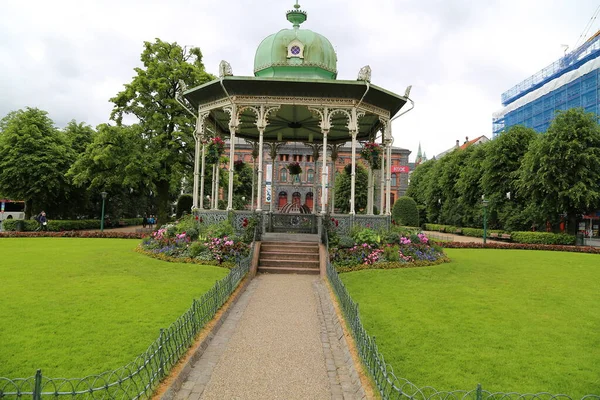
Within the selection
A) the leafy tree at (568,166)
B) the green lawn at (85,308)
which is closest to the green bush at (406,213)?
the leafy tree at (568,166)

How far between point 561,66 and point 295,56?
43.2 m

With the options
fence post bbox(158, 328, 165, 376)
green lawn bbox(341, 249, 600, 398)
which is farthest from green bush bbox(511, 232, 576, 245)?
fence post bbox(158, 328, 165, 376)

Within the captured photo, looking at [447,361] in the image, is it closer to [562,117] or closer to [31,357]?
[31,357]

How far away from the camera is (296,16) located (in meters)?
17.7

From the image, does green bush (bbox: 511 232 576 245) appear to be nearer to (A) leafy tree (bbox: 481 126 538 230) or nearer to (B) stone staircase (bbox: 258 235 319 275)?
(A) leafy tree (bbox: 481 126 538 230)

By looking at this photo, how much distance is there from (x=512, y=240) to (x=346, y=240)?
22542 millimetres

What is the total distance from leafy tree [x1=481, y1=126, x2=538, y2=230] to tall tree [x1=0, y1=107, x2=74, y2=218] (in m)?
33.4

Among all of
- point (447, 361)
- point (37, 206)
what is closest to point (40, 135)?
point (37, 206)

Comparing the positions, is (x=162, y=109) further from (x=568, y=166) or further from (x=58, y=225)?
(x=568, y=166)

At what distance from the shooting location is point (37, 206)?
31.9 metres

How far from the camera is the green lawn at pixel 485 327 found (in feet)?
16.3

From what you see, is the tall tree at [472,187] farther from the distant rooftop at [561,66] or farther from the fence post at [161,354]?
the fence post at [161,354]

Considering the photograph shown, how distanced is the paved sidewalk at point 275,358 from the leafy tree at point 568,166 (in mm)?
25257

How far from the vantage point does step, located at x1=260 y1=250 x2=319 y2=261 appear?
1409 centimetres
